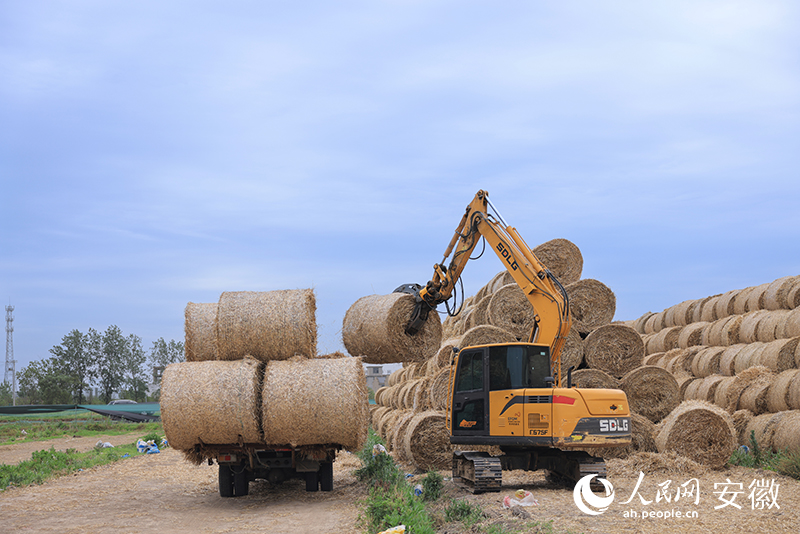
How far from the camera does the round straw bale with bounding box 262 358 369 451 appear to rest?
9062mm

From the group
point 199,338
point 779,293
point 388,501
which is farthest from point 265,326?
point 779,293

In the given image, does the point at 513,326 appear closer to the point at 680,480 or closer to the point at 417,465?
the point at 417,465

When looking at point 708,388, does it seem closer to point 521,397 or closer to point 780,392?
point 780,392

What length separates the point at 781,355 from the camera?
13797mm

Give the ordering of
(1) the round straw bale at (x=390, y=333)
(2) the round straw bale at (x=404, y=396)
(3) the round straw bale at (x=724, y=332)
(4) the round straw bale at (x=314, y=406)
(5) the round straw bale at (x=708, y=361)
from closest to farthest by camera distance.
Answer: (4) the round straw bale at (x=314, y=406) → (1) the round straw bale at (x=390, y=333) → (5) the round straw bale at (x=708, y=361) → (3) the round straw bale at (x=724, y=332) → (2) the round straw bale at (x=404, y=396)

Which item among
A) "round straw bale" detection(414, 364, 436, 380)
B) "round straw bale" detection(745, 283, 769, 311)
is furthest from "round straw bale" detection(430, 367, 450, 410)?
"round straw bale" detection(745, 283, 769, 311)

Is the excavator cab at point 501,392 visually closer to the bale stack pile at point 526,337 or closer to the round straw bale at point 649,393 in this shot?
the bale stack pile at point 526,337

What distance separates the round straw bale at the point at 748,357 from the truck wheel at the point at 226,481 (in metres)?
10.6

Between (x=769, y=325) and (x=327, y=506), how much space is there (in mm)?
10385

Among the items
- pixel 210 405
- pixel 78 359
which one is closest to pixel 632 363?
pixel 210 405

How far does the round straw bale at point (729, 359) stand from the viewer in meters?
15.5

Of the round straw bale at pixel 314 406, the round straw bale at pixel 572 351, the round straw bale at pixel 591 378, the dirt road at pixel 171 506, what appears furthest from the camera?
the round straw bale at pixel 572 351

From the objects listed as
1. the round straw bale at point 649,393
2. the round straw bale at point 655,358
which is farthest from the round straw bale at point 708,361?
the round straw bale at point 649,393

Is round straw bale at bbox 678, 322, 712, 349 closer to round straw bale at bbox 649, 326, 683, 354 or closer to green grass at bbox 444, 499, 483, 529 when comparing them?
round straw bale at bbox 649, 326, 683, 354
